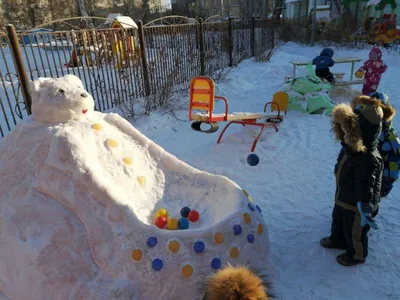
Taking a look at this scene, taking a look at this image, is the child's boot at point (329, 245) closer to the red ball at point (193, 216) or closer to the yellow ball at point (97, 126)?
the red ball at point (193, 216)

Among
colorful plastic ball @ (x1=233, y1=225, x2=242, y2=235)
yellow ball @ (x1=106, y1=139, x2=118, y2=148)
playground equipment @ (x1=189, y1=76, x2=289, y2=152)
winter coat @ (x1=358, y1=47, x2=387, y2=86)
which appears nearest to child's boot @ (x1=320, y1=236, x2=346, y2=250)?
colorful plastic ball @ (x1=233, y1=225, x2=242, y2=235)

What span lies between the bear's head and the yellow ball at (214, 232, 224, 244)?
1396 mm

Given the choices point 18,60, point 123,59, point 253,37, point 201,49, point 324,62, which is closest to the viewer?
point 18,60

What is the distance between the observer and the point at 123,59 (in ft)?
24.7

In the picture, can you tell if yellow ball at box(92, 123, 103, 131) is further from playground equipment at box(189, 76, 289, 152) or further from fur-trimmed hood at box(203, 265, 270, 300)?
playground equipment at box(189, 76, 289, 152)

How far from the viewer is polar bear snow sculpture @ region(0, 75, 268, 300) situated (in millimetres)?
2107

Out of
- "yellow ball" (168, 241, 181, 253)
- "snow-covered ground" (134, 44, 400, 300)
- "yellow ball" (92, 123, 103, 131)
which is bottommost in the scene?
"snow-covered ground" (134, 44, 400, 300)

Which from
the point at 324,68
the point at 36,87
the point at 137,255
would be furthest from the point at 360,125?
the point at 324,68

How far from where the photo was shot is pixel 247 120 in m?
5.68

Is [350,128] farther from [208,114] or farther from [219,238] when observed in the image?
[208,114]

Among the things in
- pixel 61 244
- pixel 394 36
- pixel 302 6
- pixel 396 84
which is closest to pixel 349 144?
pixel 61 244

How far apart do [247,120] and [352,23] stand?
1813 cm

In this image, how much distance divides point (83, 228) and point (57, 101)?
3.16ft

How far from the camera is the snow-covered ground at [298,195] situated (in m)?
2.65
